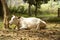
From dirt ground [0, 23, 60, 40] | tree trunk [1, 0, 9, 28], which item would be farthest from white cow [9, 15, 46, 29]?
dirt ground [0, 23, 60, 40]

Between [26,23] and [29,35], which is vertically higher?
[26,23]

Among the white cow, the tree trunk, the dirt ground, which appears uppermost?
the tree trunk

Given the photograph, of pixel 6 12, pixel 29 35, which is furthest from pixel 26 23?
pixel 29 35

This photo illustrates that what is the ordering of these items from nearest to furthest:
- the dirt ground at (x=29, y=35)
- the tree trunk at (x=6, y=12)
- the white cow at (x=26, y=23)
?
the dirt ground at (x=29, y=35) < the tree trunk at (x=6, y=12) < the white cow at (x=26, y=23)

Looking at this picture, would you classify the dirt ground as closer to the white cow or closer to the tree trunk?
the tree trunk

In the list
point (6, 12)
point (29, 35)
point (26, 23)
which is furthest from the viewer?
point (26, 23)

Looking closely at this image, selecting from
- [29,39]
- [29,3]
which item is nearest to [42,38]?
[29,39]

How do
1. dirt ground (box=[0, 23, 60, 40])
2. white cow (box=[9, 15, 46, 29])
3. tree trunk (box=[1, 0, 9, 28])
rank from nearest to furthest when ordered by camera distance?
dirt ground (box=[0, 23, 60, 40]), tree trunk (box=[1, 0, 9, 28]), white cow (box=[9, 15, 46, 29])

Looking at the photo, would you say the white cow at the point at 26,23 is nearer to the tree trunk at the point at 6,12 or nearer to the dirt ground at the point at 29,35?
the tree trunk at the point at 6,12

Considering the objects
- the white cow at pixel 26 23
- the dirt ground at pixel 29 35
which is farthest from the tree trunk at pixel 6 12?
the dirt ground at pixel 29 35

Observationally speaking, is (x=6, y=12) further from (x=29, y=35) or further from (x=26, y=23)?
(x=29, y=35)

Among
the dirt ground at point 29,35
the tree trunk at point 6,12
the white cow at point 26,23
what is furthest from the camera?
the white cow at point 26,23

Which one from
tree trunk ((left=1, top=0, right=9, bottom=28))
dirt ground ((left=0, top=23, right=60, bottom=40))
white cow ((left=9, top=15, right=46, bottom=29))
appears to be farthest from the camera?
white cow ((left=9, top=15, right=46, bottom=29))

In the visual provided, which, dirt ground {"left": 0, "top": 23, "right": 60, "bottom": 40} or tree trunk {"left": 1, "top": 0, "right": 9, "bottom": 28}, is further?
tree trunk {"left": 1, "top": 0, "right": 9, "bottom": 28}
